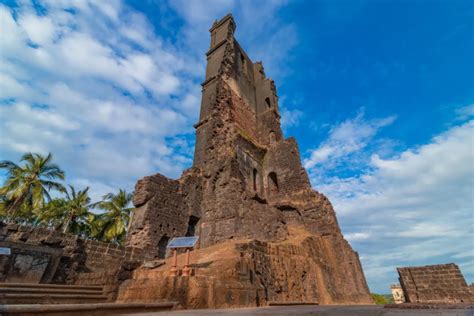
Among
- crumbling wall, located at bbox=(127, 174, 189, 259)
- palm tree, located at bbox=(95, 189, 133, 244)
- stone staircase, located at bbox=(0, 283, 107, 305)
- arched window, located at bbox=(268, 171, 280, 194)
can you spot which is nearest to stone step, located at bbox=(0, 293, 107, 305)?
stone staircase, located at bbox=(0, 283, 107, 305)

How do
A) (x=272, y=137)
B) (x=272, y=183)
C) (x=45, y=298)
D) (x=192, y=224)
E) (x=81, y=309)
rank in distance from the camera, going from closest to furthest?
(x=81, y=309) → (x=45, y=298) → (x=192, y=224) → (x=272, y=183) → (x=272, y=137)

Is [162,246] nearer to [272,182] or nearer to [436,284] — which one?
[272,182]

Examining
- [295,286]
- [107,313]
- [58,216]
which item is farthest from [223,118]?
[58,216]

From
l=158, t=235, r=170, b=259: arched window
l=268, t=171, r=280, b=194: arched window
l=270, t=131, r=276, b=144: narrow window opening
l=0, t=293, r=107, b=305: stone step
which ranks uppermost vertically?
l=270, t=131, r=276, b=144: narrow window opening

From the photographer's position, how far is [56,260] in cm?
724

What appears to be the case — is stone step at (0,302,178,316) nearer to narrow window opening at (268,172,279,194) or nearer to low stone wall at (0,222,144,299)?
low stone wall at (0,222,144,299)

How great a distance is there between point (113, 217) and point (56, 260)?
20051mm

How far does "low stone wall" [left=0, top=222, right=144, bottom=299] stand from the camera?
20.7 feet

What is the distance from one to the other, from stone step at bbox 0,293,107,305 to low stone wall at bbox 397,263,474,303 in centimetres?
856

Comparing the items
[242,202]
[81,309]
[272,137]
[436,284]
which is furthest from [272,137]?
[81,309]

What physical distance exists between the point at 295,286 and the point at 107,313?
7406mm

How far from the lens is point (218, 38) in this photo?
23000mm

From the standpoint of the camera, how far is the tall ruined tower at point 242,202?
454 inches

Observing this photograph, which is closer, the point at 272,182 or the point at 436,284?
the point at 436,284
